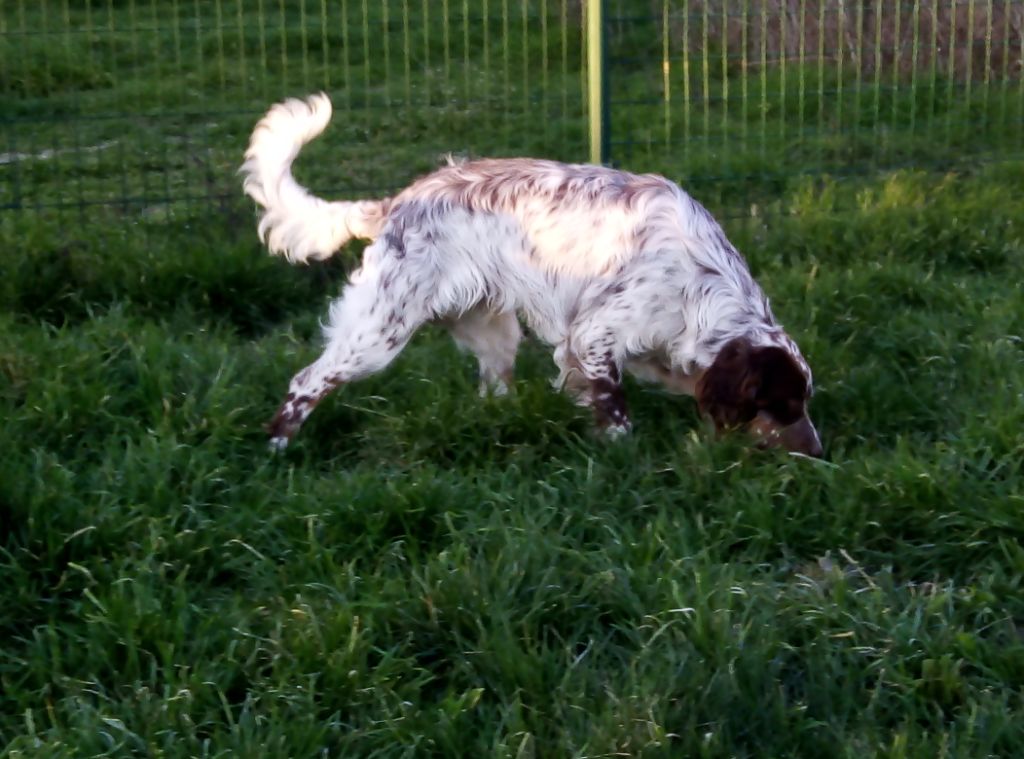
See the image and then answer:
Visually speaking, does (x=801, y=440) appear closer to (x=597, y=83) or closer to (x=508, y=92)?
(x=597, y=83)

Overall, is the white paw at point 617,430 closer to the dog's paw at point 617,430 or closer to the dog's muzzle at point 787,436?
the dog's paw at point 617,430

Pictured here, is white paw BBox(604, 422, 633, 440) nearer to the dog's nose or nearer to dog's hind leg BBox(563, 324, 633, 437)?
dog's hind leg BBox(563, 324, 633, 437)

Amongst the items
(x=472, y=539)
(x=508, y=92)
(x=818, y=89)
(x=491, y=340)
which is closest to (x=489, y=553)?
(x=472, y=539)

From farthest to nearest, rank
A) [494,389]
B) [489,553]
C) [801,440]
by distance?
1. [494,389]
2. [801,440]
3. [489,553]

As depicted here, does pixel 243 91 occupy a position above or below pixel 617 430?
above

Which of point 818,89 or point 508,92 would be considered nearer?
point 508,92

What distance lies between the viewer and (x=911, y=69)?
7.24m

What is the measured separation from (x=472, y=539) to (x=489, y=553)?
97 mm

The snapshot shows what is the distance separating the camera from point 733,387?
4164mm

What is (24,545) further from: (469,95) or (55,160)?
(469,95)

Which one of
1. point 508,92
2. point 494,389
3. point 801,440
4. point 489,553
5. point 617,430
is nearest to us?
point 489,553

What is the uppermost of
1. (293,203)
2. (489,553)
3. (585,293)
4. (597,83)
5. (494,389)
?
(597,83)

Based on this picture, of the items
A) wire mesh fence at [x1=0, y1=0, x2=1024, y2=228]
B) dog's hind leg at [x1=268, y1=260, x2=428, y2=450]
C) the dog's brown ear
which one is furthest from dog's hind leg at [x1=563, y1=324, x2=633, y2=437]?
wire mesh fence at [x1=0, y1=0, x2=1024, y2=228]

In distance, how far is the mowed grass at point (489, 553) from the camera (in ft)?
9.57
